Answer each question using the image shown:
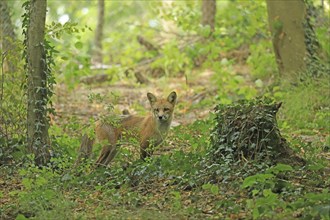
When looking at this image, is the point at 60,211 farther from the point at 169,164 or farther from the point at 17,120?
the point at 17,120

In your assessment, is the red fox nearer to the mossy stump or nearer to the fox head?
the fox head

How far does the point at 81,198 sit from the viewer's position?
782 centimetres

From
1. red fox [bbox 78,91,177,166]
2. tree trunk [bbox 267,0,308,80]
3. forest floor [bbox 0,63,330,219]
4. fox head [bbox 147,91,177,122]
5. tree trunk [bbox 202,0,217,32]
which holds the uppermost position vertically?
tree trunk [bbox 202,0,217,32]

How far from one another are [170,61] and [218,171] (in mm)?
10404

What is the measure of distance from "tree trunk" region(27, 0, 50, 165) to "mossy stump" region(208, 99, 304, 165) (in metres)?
2.60

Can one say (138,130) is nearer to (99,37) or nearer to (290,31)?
(290,31)

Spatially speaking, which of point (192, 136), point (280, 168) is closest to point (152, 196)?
point (280, 168)

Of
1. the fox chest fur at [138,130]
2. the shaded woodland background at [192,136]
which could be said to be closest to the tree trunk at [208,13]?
the shaded woodland background at [192,136]

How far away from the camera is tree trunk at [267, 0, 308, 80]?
48.0 ft

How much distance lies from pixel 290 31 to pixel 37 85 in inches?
283

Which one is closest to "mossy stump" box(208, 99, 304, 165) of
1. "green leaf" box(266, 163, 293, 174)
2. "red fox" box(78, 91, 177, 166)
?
"green leaf" box(266, 163, 293, 174)

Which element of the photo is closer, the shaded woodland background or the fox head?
the shaded woodland background

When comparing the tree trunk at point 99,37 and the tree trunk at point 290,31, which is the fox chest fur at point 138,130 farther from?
the tree trunk at point 99,37

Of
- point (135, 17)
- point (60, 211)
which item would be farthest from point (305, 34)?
point (135, 17)
